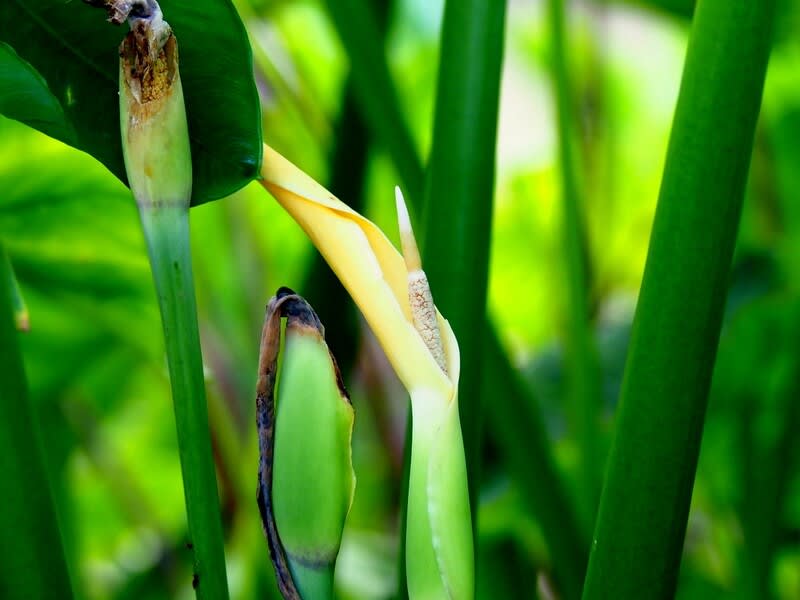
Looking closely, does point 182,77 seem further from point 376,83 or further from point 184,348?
point 376,83

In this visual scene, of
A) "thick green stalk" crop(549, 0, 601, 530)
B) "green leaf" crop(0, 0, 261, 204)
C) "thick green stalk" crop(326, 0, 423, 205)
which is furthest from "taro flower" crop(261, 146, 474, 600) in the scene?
"thick green stalk" crop(549, 0, 601, 530)

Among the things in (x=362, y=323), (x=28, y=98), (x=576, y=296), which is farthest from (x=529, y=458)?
(x=362, y=323)

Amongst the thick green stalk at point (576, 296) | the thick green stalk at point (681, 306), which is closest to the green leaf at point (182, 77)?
the thick green stalk at point (681, 306)

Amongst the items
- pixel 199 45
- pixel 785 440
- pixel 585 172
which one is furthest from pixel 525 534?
pixel 199 45

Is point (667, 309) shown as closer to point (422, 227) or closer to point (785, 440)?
point (422, 227)

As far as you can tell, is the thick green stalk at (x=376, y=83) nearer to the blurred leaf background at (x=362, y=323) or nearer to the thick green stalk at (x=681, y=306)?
the blurred leaf background at (x=362, y=323)

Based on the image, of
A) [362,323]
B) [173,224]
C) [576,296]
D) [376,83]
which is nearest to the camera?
[173,224]
